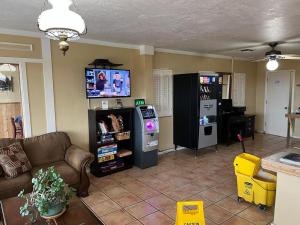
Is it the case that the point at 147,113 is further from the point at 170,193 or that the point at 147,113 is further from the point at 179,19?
the point at 179,19

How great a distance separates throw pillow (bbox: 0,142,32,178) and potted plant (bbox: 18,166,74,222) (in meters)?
1.09

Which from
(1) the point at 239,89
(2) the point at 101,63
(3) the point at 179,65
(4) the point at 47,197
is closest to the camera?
(4) the point at 47,197

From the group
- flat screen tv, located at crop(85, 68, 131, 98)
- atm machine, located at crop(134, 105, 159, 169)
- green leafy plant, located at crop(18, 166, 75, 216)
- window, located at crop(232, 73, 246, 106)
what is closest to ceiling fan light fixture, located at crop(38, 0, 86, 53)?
green leafy plant, located at crop(18, 166, 75, 216)

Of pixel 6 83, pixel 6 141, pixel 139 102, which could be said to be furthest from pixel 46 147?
pixel 139 102

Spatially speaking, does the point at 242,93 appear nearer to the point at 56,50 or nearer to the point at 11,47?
the point at 56,50

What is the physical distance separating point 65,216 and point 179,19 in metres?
2.48

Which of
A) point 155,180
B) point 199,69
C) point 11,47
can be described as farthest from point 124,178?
point 199,69

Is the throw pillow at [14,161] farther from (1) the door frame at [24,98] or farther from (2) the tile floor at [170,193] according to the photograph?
(2) the tile floor at [170,193]

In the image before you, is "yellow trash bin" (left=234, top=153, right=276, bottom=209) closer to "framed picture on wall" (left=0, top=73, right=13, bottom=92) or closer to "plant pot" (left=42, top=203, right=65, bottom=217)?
"plant pot" (left=42, top=203, right=65, bottom=217)

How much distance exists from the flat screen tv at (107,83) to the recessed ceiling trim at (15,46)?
89 centimetres

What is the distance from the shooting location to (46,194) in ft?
5.81

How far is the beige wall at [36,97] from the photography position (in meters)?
3.38

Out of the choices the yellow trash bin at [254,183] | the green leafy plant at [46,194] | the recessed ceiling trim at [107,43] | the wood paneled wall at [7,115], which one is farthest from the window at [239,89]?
the green leafy plant at [46,194]

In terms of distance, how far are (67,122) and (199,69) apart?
11.4 ft
